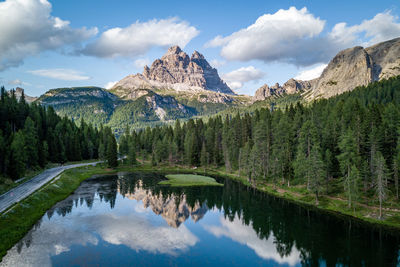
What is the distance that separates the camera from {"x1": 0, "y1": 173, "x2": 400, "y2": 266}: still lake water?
3575 cm

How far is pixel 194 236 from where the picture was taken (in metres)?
46.1

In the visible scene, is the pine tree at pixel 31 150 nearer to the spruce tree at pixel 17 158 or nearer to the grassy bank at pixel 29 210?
the spruce tree at pixel 17 158

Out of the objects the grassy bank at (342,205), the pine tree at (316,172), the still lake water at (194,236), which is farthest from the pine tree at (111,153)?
the pine tree at (316,172)

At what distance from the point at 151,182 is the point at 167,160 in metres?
53.8

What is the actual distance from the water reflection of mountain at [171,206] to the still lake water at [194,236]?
24 cm

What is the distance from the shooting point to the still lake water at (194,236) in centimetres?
3575

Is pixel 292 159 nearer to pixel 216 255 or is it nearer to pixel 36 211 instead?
pixel 216 255

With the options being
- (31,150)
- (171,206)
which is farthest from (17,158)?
(171,206)

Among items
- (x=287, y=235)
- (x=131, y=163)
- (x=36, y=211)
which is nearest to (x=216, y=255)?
(x=287, y=235)

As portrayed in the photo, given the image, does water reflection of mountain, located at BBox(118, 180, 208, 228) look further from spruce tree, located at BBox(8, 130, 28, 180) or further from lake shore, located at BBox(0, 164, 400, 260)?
spruce tree, located at BBox(8, 130, 28, 180)

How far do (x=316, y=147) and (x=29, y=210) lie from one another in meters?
68.4

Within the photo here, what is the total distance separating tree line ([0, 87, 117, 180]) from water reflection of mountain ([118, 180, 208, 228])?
34157 millimetres

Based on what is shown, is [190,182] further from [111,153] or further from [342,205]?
[342,205]

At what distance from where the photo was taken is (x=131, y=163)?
454ft
